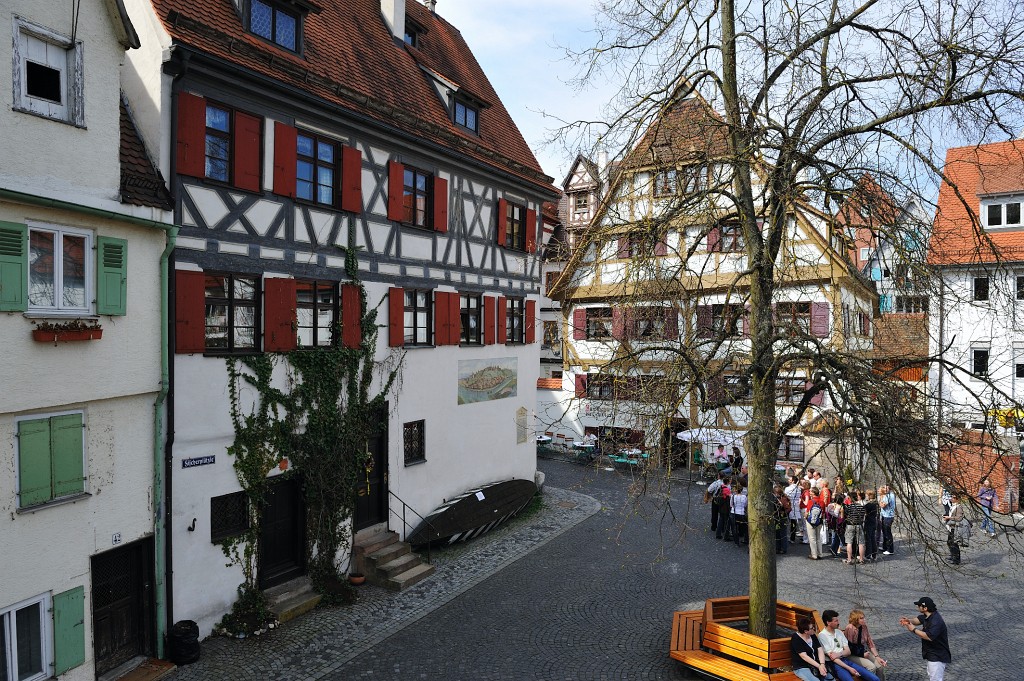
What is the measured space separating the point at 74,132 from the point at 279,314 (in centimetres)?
405

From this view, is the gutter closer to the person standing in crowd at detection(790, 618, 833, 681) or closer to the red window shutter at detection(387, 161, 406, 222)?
the red window shutter at detection(387, 161, 406, 222)

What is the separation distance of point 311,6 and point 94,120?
569 centimetres

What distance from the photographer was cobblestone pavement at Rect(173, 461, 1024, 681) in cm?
961

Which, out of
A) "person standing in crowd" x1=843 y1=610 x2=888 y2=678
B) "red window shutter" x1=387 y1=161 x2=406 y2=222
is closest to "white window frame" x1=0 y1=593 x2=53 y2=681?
"red window shutter" x1=387 y1=161 x2=406 y2=222

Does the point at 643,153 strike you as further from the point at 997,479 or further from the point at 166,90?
the point at 997,479

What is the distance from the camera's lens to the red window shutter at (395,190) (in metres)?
13.7

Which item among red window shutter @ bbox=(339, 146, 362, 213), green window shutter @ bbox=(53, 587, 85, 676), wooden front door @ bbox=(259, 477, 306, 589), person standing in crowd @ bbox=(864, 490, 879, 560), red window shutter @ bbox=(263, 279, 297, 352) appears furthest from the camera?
person standing in crowd @ bbox=(864, 490, 879, 560)

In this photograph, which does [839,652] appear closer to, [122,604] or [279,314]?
[122,604]

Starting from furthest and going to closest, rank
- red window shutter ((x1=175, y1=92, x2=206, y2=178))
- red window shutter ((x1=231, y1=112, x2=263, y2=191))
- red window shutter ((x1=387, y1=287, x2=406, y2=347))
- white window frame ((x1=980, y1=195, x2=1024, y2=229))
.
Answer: white window frame ((x1=980, y1=195, x2=1024, y2=229))
red window shutter ((x1=387, y1=287, x2=406, y2=347))
red window shutter ((x1=231, y1=112, x2=263, y2=191))
red window shutter ((x1=175, y1=92, x2=206, y2=178))

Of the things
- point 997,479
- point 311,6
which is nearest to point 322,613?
point 311,6

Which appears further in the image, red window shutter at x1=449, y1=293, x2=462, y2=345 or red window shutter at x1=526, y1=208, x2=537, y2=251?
red window shutter at x1=526, y1=208, x2=537, y2=251

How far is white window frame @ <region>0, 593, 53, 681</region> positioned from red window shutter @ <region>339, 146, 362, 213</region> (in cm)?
761

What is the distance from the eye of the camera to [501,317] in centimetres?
1739

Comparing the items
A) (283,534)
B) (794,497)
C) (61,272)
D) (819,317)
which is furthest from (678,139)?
(819,317)
